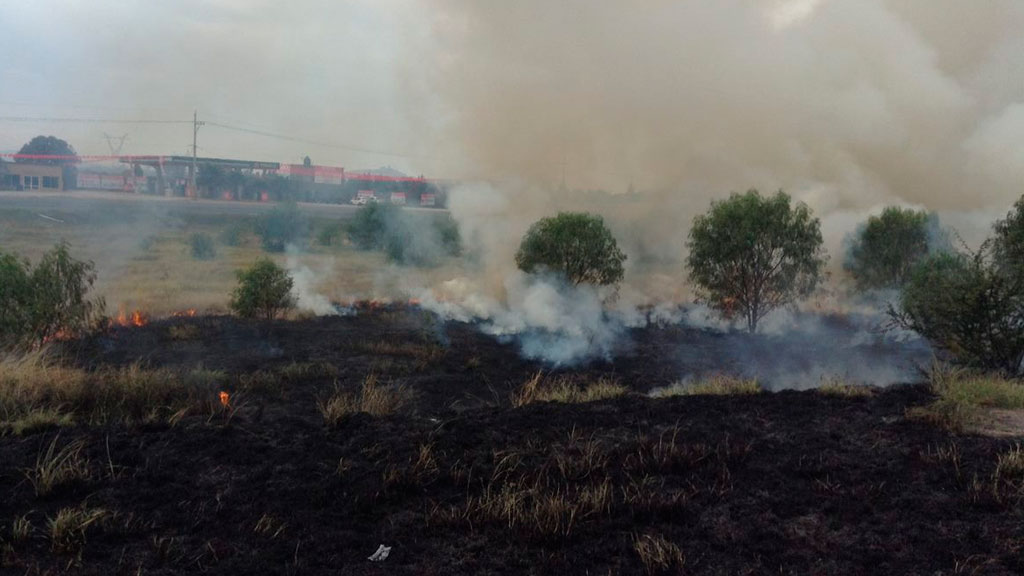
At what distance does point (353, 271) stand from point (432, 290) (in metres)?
8.72

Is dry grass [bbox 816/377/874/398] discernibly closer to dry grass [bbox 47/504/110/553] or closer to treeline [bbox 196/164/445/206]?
dry grass [bbox 47/504/110/553]

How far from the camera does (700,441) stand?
21.2 ft

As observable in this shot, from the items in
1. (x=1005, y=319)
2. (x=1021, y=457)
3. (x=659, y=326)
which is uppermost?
(x=1005, y=319)

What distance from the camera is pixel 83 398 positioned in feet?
25.5

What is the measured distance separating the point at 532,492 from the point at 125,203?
51179 millimetres

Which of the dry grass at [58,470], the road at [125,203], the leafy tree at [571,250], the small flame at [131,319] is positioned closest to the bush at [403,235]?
the road at [125,203]

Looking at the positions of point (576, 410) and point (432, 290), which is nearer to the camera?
point (576, 410)

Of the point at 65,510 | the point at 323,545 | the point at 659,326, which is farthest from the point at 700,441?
the point at 659,326

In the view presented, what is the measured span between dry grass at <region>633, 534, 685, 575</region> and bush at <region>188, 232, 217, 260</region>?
1503 inches

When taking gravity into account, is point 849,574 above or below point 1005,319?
below

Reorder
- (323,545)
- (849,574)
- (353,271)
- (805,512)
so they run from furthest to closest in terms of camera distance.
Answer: (353,271), (805,512), (323,545), (849,574)

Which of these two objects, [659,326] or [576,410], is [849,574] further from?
[659,326]

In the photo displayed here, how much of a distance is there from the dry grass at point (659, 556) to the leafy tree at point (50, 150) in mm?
65434

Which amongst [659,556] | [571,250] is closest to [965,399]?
[659,556]
